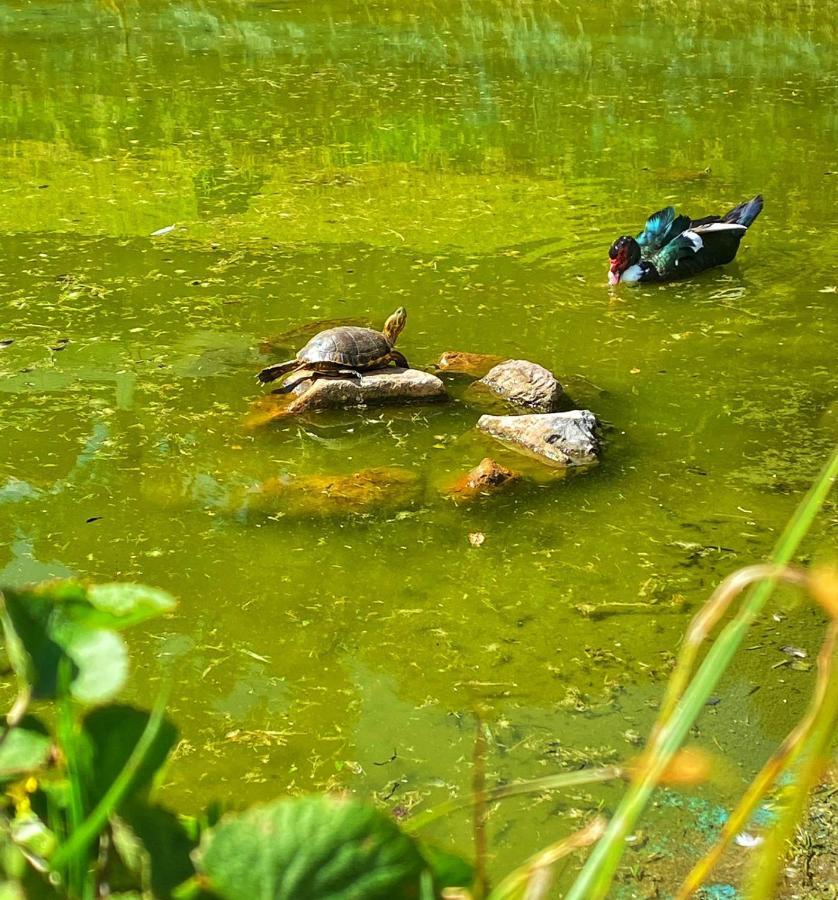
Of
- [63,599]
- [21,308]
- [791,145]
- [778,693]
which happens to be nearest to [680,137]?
[791,145]

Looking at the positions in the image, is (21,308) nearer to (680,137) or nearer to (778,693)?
(778,693)

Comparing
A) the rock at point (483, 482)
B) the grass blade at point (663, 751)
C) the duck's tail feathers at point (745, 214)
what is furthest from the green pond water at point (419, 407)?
the grass blade at point (663, 751)

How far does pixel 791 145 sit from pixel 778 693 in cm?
463

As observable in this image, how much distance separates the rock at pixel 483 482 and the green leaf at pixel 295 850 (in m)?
2.57

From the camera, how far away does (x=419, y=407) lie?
3506 mm

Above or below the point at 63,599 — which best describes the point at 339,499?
below

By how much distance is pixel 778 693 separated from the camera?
2293mm

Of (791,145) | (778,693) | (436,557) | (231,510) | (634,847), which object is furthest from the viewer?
(791,145)

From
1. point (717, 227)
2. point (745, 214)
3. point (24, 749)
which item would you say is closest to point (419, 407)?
point (717, 227)

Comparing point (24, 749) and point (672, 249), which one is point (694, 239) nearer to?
point (672, 249)

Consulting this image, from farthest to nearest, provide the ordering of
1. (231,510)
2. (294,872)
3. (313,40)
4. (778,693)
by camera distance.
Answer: (313,40) < (231,510) < (778,693) < (294,872)

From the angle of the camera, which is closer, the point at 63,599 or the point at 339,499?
the point at 63,599

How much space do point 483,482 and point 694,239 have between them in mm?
1960

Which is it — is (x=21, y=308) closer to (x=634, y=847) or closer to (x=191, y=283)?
(x=191, y=283)
